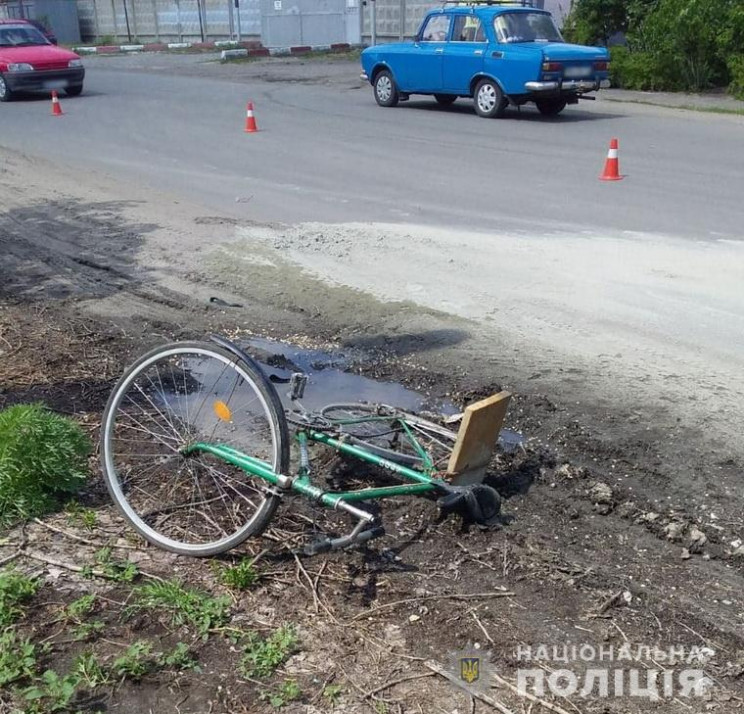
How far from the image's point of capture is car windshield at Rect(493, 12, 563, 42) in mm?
17859

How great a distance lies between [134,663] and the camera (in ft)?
10.8

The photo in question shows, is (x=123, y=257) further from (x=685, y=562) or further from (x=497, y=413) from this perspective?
(x=685, y=562)

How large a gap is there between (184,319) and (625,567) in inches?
171

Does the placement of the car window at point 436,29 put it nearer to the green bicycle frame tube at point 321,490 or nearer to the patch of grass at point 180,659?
the green bicycle frame tube at point 321,490

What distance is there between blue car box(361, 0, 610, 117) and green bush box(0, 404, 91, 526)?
14.2 metres

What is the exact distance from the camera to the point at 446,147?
49.1ft

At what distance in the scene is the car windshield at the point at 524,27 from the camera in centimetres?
1786

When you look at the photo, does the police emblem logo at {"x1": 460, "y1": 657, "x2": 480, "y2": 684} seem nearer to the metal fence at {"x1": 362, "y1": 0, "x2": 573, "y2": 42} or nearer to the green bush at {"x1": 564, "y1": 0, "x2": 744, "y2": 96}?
the green bush at {"x1": 564, "y1": 0, "x2": 744, "y2": 96}

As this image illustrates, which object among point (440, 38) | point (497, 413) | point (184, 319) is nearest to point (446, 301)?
point (184, 319)

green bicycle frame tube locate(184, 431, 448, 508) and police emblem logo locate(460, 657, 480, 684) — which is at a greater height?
green bicycle frame tube locate(184, 431, 448, 508)

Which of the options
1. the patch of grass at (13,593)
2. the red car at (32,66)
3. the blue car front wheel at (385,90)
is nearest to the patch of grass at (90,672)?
the patch of grass at (13,593)

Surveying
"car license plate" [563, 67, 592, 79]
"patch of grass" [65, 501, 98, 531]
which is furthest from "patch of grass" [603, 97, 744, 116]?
"patch of grass" [65, 501, 98, 531]

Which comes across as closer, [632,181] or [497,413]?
[497,413]

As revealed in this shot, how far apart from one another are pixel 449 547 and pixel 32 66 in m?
21.4
